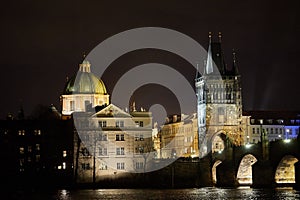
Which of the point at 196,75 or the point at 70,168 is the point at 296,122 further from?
the point at 70,168

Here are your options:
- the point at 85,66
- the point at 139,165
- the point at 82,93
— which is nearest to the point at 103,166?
the point at 139,165

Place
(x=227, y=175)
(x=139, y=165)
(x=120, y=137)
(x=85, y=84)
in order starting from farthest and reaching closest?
(x=85, y=84)
(x=120, y=137)
(x=227, y=175)
(x=139, y=165)

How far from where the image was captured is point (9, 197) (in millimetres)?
92500

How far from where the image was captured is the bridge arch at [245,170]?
13325 centimetres

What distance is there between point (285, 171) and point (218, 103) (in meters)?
52.9

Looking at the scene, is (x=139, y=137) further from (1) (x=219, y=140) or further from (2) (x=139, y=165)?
(1) (x=219, y=140)

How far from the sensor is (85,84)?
6526 inches

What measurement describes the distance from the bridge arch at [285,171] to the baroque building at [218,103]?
4728cm

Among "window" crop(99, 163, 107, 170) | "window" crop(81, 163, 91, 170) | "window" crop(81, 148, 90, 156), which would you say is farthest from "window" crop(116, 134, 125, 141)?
"window" crop(81, 163, 91, 170)

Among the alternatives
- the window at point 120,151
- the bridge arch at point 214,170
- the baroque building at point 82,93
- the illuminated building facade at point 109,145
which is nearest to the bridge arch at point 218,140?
the baroque building at point 82,93

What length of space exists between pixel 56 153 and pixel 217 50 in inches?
2027

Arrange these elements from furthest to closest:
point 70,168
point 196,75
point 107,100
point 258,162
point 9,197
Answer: point 196,75 < point 107,100 < point 70,168 < point 258,162 < point 9,197

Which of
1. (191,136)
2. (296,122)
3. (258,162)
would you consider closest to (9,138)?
(258,162)

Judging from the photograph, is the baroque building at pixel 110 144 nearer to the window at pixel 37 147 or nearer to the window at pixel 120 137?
the window at pixel 120 137
